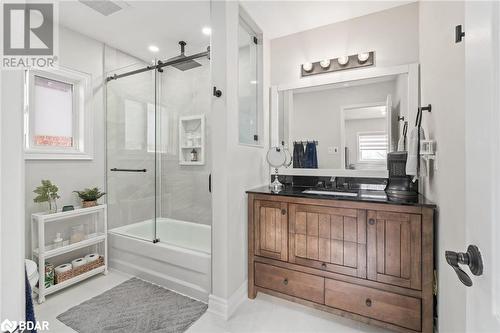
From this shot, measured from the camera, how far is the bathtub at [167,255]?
6.77 ft

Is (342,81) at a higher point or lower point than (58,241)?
higher

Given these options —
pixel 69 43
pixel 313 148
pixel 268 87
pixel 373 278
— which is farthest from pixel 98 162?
pixel 373 278

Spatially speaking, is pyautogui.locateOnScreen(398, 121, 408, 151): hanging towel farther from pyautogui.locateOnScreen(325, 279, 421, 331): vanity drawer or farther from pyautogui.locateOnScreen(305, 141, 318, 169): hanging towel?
pyautogui.locateOnScreen(325, 279, 421, 331): vanity drawer

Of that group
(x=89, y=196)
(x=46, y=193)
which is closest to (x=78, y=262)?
(x=89, y=196)

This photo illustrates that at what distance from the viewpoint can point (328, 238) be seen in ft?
5.83

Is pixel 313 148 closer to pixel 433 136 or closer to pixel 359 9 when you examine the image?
pixel 433 136

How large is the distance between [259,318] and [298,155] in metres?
1.54

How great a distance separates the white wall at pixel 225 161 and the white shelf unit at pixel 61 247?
142 centimetres

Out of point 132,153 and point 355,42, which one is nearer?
point 355,42

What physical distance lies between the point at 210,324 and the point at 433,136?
2.06m

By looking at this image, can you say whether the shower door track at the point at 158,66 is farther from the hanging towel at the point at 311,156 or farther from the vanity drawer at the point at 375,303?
the vanity drawer at the point at 375,303

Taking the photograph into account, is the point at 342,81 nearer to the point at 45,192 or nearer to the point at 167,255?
the point at 167,255

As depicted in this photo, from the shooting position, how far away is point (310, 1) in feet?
6.73

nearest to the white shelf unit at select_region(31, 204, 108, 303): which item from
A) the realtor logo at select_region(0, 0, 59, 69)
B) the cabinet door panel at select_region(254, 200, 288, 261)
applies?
the realtor logo at select_region(0, 0, 59, 69)
